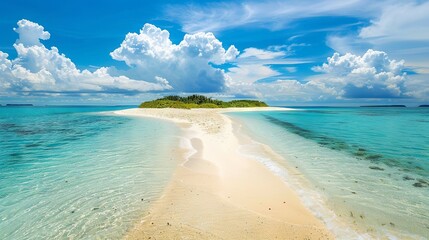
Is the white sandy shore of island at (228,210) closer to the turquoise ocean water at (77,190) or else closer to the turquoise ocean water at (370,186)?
the turquoise ocean water at (77,190)

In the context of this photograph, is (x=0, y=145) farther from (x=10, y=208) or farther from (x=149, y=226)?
(x=149, y=226)

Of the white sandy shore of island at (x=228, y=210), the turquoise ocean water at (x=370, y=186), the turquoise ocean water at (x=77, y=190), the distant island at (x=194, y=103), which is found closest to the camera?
the white sandy shore of island at (x=228, y=210)

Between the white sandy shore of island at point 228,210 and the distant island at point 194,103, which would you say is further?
the distant island at point 194,103

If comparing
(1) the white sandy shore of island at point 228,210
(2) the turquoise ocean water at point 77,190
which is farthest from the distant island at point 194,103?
(1) the white sandy shore of island at point 228,210

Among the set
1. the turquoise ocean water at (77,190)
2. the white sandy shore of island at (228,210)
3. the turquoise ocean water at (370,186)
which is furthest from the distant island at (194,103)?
the white sandy shore of island at (228,210)

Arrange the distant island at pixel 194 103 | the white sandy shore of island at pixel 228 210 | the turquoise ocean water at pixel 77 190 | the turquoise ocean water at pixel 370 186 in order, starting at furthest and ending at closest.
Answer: the distant island at pixel 194 103, the turquoise ocean water at pixel 370 186, the turquoise ocean water at pixel 77 190, the white sandy shore of island at pixel 228 210

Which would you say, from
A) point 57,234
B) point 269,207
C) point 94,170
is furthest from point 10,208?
point 269,207

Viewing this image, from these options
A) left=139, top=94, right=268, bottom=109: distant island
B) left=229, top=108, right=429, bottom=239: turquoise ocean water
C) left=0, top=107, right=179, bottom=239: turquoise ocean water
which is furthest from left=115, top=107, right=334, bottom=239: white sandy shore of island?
left=139, top=94, right=268, bottom=109: distant island

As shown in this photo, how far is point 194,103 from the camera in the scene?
12512 centimetres

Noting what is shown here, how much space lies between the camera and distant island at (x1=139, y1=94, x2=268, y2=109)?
10644 cm

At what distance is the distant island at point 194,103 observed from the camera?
10644 cm

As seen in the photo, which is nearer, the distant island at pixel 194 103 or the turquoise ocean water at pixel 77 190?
the turquoise ocean water at pixel 77 190

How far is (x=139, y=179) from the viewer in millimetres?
10727

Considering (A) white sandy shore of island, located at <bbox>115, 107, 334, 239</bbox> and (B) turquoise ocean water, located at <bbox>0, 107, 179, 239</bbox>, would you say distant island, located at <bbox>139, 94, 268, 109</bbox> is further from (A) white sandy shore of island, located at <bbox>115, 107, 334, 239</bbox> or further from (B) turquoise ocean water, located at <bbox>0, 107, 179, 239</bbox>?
(A) white sandy shore of island, located at <bbox>115, 107, 334, 239</bbox>
